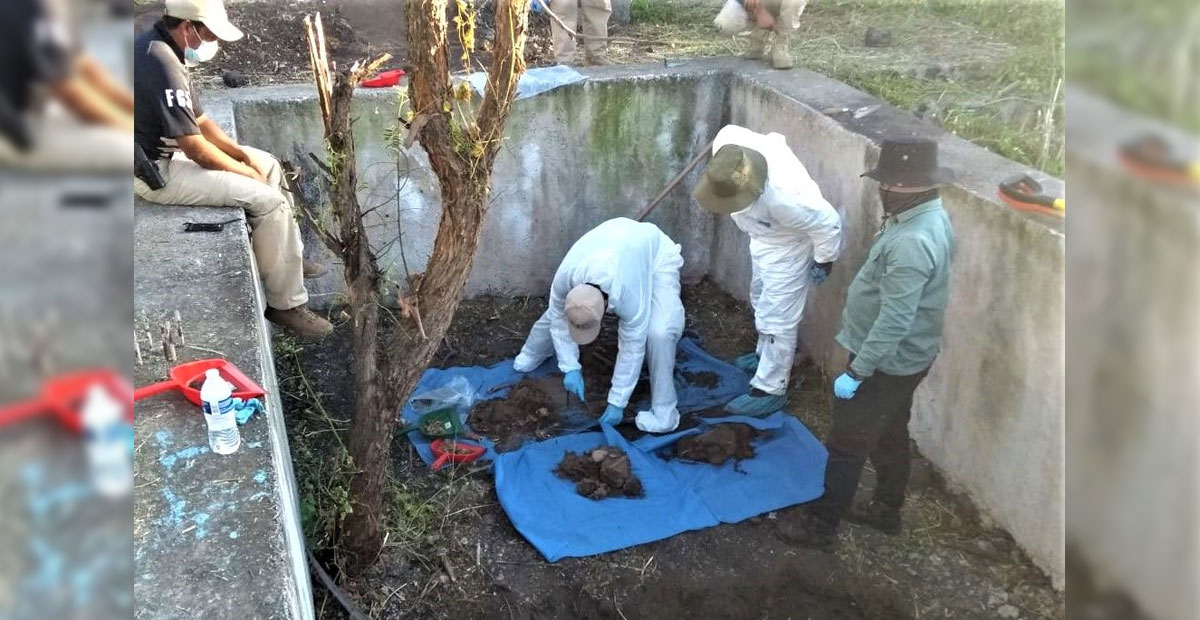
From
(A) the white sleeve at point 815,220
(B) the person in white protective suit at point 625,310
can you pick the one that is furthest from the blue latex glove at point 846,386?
(B) the person in white protective suit at point 625,310

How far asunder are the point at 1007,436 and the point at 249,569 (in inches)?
119

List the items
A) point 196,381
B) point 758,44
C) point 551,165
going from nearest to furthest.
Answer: point 196,381 → point 551,165 → point 758,44

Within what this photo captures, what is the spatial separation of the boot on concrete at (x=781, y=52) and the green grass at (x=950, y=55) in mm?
240

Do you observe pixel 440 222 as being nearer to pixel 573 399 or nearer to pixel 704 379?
pixel 573 399

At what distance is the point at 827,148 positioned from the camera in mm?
4852

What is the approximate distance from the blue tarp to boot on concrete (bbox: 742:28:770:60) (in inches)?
106

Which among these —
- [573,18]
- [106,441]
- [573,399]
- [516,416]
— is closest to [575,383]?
[573,399]

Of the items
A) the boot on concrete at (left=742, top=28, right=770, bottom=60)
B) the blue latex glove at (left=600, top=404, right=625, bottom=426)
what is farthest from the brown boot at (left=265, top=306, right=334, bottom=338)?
the boot on concrete at (left=742, top=28, right=770, bottom=60)

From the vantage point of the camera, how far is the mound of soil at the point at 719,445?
4473 millimetres

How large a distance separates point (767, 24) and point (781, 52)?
0.27 meters

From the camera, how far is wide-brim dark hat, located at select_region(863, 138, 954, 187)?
3.48 meters

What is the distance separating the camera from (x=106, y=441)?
394 mm

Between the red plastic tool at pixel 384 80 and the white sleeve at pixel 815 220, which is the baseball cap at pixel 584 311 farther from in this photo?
the red plastic tool at pixel 384 80

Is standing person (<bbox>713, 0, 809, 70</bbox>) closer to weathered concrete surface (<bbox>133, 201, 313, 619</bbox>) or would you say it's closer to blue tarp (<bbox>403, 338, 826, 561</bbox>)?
blue tarp (<bbox>403, 338, 826, 561</bbox>)
